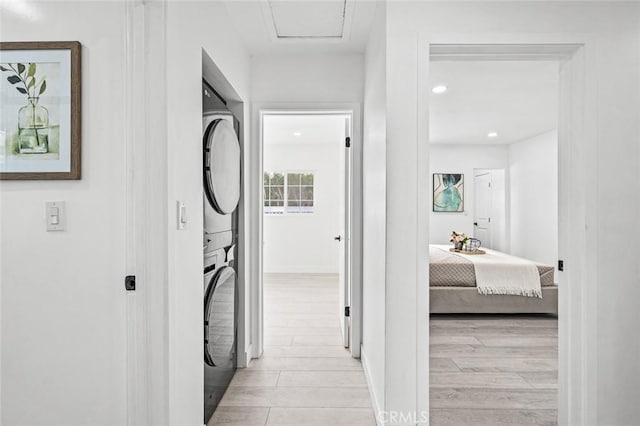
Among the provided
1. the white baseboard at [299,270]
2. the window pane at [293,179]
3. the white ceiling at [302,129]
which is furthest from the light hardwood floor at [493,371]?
the window pane at [293,179]

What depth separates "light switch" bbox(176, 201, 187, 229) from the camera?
1.65 metres

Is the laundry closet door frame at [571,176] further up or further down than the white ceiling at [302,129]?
further down

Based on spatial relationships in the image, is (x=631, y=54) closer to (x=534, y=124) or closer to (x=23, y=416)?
(x=23, y=416)

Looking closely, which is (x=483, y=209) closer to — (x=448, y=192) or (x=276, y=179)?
(x=448, y=192)

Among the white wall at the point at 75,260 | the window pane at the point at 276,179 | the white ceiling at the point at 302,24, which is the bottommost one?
the white wall at the point at 75,260

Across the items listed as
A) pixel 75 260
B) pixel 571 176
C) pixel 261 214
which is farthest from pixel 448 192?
pixel 75 260

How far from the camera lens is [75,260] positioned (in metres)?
1.53

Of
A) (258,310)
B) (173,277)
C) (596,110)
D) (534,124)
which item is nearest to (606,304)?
(596,110)

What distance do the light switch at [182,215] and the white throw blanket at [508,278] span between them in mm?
3668

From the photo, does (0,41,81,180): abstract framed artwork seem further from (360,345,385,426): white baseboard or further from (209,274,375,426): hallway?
(360,345,385,426): white baseboard

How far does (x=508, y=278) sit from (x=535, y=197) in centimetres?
301

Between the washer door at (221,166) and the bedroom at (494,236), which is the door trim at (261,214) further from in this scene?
the bedroom at (494,236)

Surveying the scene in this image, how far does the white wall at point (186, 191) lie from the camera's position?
62.0 inches

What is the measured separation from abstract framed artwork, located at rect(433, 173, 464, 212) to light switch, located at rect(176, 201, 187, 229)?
21.9 ft
